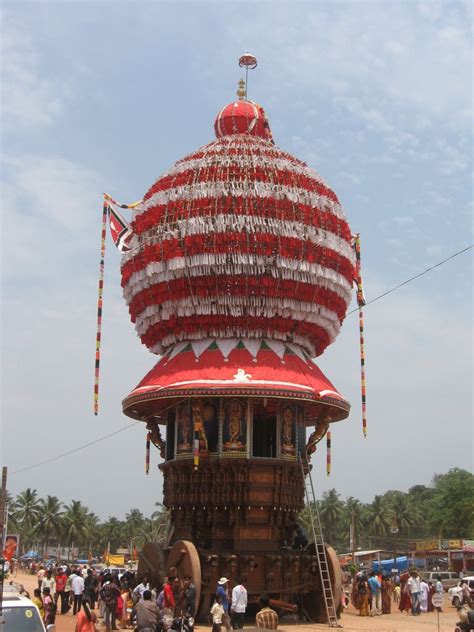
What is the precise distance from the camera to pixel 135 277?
81.0 feet

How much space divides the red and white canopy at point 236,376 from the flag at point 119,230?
3733mm

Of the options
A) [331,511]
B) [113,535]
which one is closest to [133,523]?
[113,535]

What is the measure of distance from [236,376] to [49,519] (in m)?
73.3

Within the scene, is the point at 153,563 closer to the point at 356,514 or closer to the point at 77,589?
the point at 77,589

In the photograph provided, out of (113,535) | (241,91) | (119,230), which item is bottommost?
(113,535)

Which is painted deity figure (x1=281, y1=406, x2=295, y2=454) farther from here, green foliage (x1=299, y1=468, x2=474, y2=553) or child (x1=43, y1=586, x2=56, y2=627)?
green foliage (x1=299, y1=468, x2=474, y2=553)

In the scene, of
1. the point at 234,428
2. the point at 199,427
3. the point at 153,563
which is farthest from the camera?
the point at 153,563

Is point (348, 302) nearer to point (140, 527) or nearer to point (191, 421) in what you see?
point (191, 421)

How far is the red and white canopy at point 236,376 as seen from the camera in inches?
857

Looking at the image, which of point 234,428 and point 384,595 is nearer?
point 234,428

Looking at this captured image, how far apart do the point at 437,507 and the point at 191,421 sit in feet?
193

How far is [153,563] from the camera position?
23.4 meters

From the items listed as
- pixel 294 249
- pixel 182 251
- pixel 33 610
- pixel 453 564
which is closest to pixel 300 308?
pixel 294 249

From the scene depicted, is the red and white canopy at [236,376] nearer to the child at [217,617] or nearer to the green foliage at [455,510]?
the child at [217,617]
